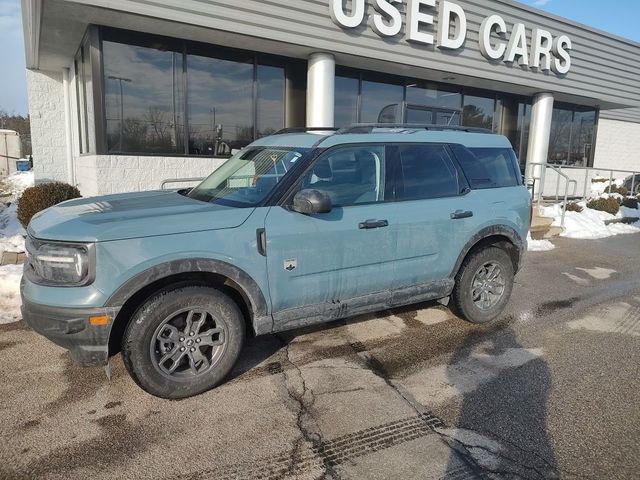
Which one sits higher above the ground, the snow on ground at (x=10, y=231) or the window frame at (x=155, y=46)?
the window frame at (x=155, y=46)

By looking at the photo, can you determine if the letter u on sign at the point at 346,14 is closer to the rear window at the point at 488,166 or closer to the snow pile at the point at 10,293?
the rear window at the point at 488,166

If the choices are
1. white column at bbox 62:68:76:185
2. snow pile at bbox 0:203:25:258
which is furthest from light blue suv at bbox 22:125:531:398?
white column at bbox 62:68:76:185

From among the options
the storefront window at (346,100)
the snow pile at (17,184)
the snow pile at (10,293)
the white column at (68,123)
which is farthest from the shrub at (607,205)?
the snow pile at (17,184)

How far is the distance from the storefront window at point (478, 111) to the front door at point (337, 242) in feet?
33.4

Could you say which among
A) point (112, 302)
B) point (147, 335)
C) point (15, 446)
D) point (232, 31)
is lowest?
point (15, 446)

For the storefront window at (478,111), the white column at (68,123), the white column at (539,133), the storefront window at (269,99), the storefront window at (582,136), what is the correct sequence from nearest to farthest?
the storefront window at (269,99) < the white column at (68,123) < the storefront window at (478,111) < the white column at (539,133) < the storefront window at (582,136)

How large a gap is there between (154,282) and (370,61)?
8.14 metres

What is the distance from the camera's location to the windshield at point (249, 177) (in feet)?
12.1

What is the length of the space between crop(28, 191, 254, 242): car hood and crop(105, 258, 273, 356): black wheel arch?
0.25m

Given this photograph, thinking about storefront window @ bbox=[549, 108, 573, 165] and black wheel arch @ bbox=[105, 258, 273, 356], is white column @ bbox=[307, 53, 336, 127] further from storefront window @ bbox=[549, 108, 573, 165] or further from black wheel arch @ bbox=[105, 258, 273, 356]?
Answer: storefront window @ bbox=[549, 108, 573, 165]

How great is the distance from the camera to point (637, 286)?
6586 mm

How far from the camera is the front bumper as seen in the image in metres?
2.92

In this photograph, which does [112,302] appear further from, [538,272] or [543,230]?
[543,230]

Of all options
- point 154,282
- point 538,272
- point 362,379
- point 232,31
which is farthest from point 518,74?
point 154,282
